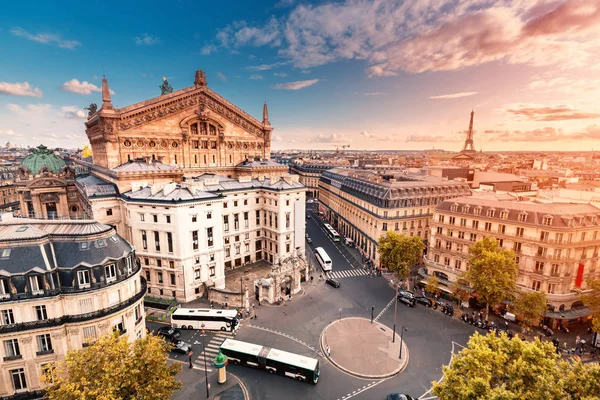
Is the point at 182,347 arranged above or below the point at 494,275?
below

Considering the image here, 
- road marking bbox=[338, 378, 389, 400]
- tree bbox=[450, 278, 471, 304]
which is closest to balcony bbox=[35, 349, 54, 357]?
road marking bbox=[338, 378, 389, 400]

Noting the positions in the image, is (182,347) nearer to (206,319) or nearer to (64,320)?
→ (206,319)

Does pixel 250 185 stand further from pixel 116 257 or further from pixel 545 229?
pixel 545 229

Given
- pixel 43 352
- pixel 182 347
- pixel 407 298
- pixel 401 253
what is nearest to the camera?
pixel 43 352

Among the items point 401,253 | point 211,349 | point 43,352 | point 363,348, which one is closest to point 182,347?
point 211,349

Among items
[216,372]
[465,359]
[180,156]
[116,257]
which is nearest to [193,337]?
[216,372]

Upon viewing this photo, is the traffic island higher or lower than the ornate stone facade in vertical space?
lower

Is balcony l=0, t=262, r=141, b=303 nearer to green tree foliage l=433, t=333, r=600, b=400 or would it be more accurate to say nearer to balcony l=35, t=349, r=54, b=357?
balcony l=35, t=349, r=54, b=357
